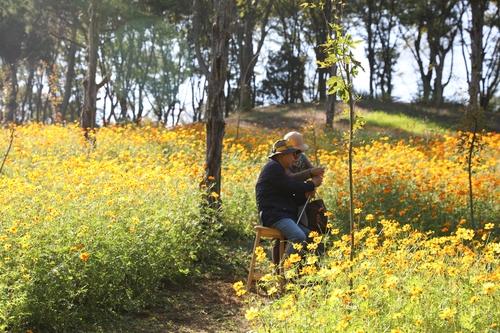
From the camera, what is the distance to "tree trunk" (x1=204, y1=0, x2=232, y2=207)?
738 centimetres

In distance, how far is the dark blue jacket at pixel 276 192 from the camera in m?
5.71

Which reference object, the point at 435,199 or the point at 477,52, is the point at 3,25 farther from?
the point at 435,199

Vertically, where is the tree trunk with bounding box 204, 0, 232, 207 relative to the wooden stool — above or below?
above

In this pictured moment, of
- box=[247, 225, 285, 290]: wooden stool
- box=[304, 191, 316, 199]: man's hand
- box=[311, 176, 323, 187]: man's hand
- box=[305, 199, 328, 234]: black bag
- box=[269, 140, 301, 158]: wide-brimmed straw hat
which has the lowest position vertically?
box=[247, 225, 285, 290]: wooden stool

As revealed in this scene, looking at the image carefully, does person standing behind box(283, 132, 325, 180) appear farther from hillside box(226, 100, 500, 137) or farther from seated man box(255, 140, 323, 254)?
hillside box(226, 100, 500, 137)

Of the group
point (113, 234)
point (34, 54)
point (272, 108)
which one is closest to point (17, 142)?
point (113, 234)

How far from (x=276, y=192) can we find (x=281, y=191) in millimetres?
52

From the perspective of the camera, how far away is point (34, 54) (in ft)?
104

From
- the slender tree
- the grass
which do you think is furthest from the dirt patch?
the grass

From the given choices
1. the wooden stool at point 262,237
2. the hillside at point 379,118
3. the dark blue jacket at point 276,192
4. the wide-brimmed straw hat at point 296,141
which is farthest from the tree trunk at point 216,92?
the hillside at point 379,118

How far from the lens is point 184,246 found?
19.3ft

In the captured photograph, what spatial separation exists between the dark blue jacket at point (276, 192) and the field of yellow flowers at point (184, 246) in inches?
25.5

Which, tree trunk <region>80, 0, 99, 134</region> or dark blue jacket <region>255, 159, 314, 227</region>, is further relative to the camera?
tree trunk <region>80, 0, 99, 134</region>

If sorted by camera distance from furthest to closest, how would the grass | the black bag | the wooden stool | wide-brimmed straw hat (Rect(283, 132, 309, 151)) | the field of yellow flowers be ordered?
the grass, wide-brimmed straw hat (Rect(283, 132, 309, 151)), the black bag, the wooden stool, the field of yellow flowers
